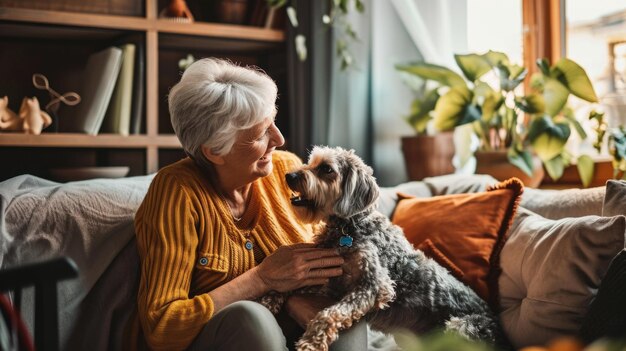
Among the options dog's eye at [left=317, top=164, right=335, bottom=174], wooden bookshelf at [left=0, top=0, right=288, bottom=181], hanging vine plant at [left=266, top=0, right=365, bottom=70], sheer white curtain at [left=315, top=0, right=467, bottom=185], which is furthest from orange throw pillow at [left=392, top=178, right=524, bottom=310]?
wooden bookshelf at [left=0, top=0, right=288, bottom=181]

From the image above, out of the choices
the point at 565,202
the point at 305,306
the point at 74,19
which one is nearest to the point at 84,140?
the point at 74,19

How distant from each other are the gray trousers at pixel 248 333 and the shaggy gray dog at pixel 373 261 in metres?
0.10

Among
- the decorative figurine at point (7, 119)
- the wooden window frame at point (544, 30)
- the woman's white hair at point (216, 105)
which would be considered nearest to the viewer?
the woman's white hair at point (216, 105)

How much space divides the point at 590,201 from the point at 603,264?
371 mm

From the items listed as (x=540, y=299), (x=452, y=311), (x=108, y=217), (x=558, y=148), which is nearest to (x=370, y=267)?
(x=452, y=311)

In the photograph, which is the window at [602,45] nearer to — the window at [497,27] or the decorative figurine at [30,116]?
the window at [497,27]

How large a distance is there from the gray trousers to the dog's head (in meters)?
0.31

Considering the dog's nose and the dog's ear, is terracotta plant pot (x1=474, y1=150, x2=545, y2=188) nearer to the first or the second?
the dog's ear

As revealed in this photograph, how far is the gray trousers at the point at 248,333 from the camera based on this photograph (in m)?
1.56

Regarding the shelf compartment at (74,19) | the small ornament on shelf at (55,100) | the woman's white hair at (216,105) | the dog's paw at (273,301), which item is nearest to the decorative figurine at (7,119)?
the small ornament on shelf at (55,100)

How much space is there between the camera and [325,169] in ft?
6.00

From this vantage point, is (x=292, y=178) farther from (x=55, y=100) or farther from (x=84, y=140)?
(x=55, y=100)

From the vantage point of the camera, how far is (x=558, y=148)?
8.77 feet

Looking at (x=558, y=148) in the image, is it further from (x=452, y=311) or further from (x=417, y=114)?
(x=452, y=311)
